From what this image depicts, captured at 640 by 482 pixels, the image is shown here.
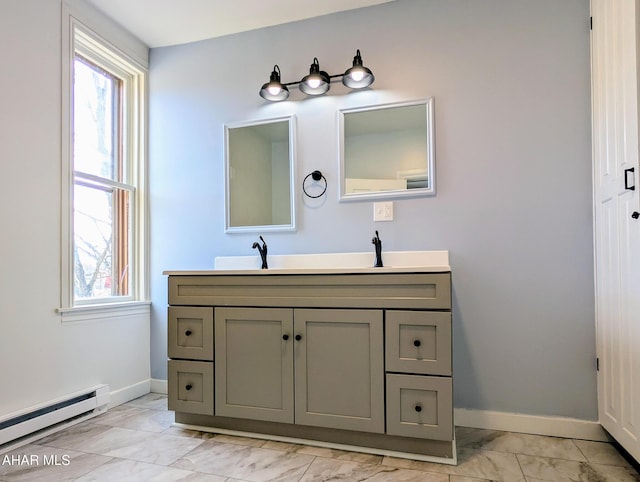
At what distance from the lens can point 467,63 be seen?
2141 millimetres

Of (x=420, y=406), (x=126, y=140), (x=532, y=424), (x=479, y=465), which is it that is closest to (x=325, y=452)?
(x=420, y=406)

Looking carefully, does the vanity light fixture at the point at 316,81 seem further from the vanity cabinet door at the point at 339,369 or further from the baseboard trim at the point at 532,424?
the baseboard trim at the point at 532,424

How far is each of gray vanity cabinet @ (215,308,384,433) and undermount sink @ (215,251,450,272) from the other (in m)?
0.29

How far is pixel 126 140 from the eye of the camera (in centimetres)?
269

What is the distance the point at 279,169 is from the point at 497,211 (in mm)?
1241

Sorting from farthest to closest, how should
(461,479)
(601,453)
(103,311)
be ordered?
(103,311) → (601,453) → (461,479)

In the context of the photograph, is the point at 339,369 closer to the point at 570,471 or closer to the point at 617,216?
the point at 570,471

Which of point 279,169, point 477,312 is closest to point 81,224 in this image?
point 279,169

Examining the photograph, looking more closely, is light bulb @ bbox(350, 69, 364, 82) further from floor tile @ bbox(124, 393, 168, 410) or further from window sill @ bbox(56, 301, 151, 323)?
floor tile @ bbox(124, 393, 168, 410)

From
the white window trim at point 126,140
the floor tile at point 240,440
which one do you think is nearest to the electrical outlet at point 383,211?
the floor tile at point 240,440

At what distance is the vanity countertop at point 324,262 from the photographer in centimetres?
194

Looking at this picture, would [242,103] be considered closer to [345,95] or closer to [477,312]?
[345,95]

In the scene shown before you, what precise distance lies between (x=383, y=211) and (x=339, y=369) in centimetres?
90

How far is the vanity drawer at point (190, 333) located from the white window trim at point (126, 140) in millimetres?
581
